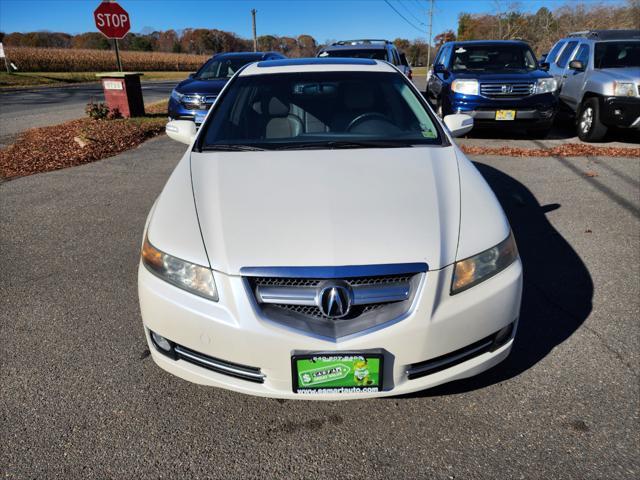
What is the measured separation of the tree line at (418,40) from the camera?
32438mm

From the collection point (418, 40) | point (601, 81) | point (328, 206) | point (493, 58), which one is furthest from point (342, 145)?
point (418, 40)

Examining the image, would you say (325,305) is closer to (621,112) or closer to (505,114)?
(505,114)

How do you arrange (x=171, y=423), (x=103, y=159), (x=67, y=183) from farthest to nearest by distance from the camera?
1. (x=103, y=159)
2. (x=67, y=183)
3. (x=171, y=423)

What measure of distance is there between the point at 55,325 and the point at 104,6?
10782 millimetres

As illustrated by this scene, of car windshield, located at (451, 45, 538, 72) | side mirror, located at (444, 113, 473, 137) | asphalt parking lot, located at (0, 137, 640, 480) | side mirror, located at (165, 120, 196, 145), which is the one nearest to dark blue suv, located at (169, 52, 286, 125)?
A: car windshield, located at (451, 45, 538, 72)

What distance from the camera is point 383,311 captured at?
75.9 inches

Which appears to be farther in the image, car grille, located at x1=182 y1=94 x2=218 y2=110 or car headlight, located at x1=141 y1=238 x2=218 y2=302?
car grille, located at x1=182 y1=94 x2=218 y2=110

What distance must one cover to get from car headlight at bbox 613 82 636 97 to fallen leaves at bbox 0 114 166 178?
8.27m

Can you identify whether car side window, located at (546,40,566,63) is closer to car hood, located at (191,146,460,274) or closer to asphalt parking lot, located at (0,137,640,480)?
asphalt parking lot, located at (0,137,640,480)

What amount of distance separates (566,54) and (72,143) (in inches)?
399

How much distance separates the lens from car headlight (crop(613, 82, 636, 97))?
7512 mm

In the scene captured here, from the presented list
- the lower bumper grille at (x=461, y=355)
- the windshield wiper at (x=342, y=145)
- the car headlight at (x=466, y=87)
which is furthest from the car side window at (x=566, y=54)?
the lower bumper grille at (x=461, y=355)

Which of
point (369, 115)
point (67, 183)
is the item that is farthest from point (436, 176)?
point (67, 183)

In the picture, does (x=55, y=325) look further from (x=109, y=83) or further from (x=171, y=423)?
(x=109, y=83)
